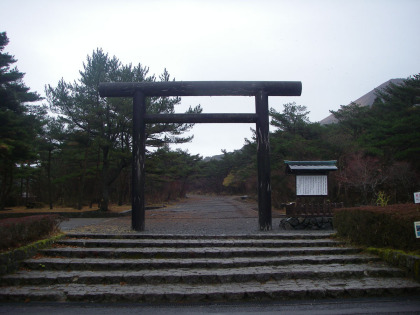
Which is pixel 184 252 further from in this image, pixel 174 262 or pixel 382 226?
pixel 382 226

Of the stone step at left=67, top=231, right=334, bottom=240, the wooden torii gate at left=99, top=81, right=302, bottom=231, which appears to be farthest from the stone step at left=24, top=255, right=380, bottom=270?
the wooden torii gate at left=99, top=81, right=302, bottom=231

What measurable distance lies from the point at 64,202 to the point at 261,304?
27111 millimetres

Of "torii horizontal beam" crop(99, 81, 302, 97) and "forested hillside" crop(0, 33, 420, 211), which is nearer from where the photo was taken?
"torii horizontal beam" crop(99, 81, 302, 97)

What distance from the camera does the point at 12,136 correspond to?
17.9 metres

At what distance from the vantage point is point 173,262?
642cm

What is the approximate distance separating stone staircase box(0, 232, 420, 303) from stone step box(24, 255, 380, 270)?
2 cm

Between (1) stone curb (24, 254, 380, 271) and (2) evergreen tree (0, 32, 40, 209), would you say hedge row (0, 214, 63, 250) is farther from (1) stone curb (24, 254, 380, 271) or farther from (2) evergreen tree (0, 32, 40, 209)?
(2) evergreen tree (0, 32, 40, 209)

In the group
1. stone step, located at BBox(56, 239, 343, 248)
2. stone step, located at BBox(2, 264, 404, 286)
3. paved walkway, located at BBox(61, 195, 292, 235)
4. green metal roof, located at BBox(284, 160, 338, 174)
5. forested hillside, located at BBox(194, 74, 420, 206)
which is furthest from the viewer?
forested hillside, located at BBox(194, 74, 420, 206)

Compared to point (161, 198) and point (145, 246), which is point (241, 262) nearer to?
point (145, 246)

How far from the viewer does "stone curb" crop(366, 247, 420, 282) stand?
5564 millimetres

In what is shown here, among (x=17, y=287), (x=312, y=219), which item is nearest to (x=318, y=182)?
(x=312, y=219)

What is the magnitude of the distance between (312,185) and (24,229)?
29.4 ft

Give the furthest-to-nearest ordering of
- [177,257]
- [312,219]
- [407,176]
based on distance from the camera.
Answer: [407,176] → [312,219] → [177,257]

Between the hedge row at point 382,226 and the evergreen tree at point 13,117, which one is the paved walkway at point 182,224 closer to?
the hedge row at point 382,226
